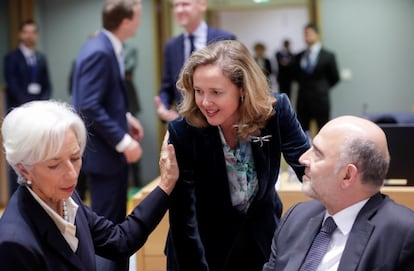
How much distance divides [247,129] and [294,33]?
1117cm

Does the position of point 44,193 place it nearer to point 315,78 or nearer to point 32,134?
point 32,134

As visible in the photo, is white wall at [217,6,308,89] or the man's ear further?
white wall at [217,6,308,89]

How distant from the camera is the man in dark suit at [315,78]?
742 cm

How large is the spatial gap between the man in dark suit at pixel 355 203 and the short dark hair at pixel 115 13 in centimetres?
199

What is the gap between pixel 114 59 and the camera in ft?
11.8

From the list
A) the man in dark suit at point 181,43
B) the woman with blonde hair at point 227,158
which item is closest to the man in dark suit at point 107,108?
the man in dark suit at point 181,43

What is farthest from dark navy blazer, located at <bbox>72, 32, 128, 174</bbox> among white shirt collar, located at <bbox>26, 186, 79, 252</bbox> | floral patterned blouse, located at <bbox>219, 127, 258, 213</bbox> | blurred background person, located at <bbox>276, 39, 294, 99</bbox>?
blurred background person, located at <bbox>276, 39, 294, 99</bbox>

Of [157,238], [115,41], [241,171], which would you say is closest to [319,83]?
[115,41]

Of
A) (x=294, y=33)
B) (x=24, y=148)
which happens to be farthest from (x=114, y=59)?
(x=294, y=33)

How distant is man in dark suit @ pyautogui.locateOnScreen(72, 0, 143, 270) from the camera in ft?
11.5

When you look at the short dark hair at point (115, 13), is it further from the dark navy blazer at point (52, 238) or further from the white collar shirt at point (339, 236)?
the white collar shirt at point (339, 236)

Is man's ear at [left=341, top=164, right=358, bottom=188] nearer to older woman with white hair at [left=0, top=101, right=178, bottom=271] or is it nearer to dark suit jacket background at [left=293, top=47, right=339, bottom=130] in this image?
older woman with white hair at [left=0, top=101, right=178, bottom=271]

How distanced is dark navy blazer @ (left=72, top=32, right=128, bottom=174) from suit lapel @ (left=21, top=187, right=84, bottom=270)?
1.60 m

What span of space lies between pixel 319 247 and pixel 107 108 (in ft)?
6.37
